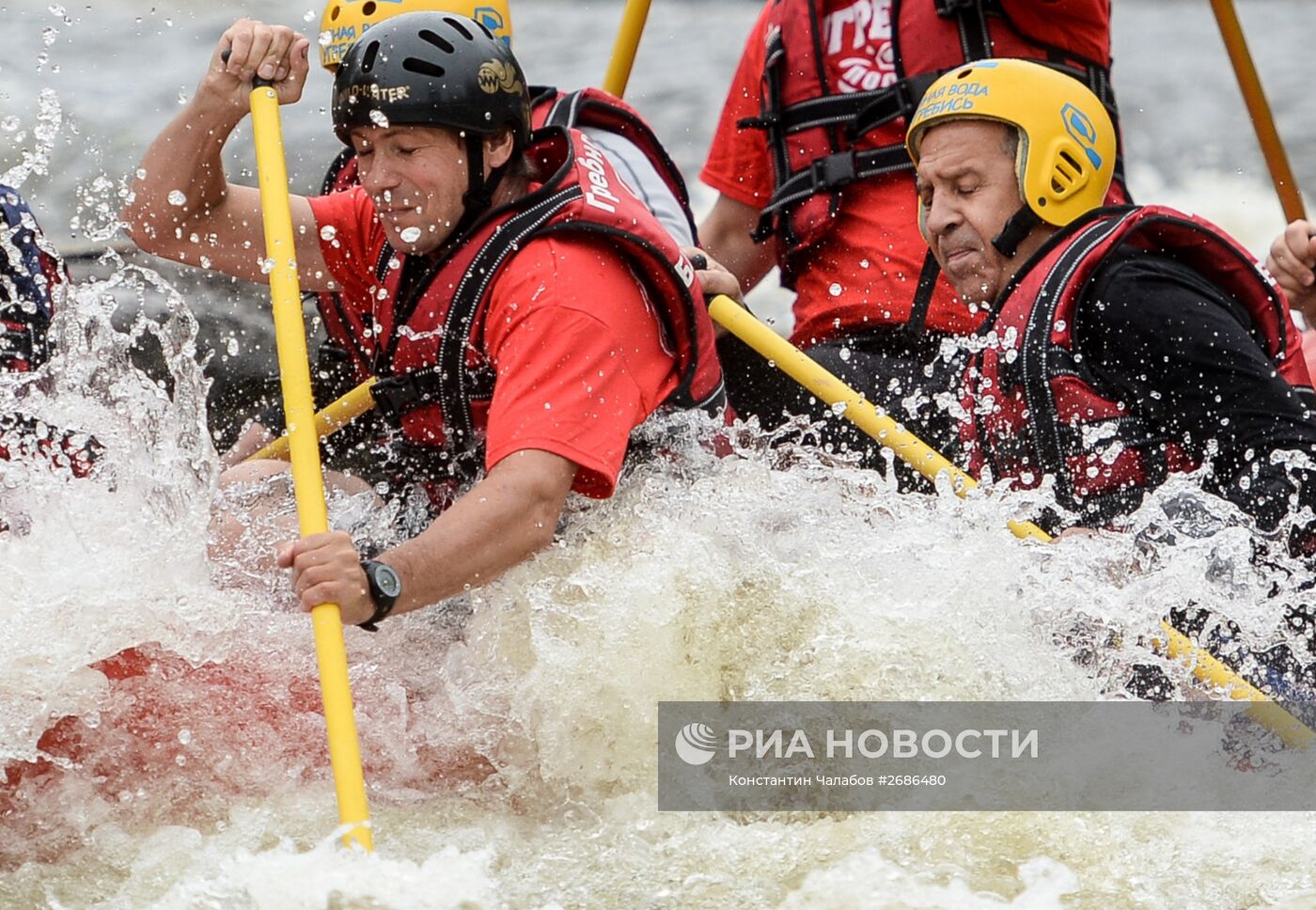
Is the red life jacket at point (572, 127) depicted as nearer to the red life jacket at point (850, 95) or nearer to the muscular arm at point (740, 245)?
the red life jacket at point (850, 95)

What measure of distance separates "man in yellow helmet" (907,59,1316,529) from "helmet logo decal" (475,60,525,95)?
3.27 feet

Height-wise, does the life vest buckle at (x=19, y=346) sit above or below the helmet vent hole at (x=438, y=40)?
below

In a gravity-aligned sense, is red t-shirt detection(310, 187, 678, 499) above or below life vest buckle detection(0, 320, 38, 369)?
below

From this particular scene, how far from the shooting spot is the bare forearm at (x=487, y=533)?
304 cm

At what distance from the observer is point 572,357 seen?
10.7 ft

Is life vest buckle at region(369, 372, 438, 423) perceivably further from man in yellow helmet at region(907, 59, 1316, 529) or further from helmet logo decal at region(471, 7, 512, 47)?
helmet logo decal at region(471, 7, 512, 47)

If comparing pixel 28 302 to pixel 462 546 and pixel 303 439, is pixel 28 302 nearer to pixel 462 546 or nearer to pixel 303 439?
pixel 303 439

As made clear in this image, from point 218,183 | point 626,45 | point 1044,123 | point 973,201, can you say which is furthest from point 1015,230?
point 626,45

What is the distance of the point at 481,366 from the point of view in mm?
3479

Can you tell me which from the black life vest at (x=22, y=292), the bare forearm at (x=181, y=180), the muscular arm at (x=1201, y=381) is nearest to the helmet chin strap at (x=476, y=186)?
the bare forearm at (x=181, y=180)

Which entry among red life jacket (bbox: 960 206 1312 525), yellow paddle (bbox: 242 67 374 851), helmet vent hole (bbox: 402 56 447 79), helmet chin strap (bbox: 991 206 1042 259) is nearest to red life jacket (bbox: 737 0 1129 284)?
helmet chin strap (bbox: 991 206 1042 259)

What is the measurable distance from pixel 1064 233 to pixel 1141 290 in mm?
290

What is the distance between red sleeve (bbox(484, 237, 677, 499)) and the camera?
10.5 feet

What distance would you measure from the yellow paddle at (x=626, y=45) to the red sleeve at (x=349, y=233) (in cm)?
171
